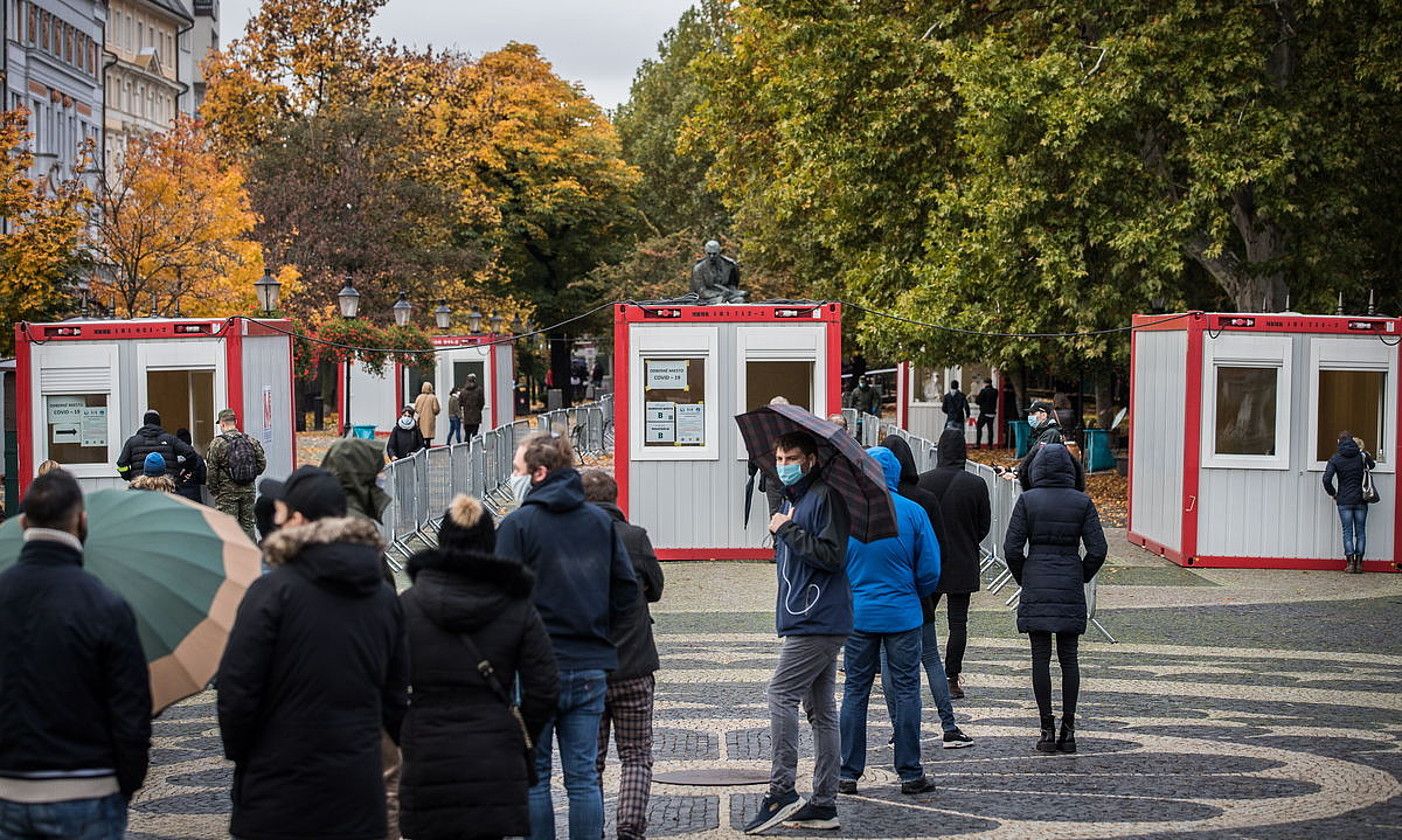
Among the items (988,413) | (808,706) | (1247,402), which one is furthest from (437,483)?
(988,413)

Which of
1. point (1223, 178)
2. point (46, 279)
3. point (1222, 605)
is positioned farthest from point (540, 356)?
point (1222, 605)

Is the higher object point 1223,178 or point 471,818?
point 1223,178

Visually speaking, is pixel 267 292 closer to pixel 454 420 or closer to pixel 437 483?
pixel 437 483

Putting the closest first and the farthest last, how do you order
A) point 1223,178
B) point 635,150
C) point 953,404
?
point 1223,178 < point 953,404 < point 635,150

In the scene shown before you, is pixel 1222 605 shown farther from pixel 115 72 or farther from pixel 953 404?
pixel 115 72

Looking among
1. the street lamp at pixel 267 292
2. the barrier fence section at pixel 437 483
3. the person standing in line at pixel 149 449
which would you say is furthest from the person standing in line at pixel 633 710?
the street lamp at pixel 267 292

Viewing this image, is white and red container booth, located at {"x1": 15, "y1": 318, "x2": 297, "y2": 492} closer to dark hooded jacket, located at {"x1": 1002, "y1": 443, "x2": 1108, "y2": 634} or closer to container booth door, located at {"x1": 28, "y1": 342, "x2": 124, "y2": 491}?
container booth door, located at {"x1": 28, "y1": 342, "x2": 124, "y2": 491}

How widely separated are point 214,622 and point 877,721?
6.27m

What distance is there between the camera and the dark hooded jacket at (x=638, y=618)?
781 centimetres

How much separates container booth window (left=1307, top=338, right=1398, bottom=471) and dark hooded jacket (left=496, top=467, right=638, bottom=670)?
15.7 meters

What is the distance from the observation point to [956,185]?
30.3m

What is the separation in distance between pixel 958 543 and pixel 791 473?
13.6ft

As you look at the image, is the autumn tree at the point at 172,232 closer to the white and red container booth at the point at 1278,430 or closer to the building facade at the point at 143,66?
the white and red container booth at the point at 1278,430

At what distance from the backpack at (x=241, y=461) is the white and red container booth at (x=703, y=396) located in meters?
4.69
